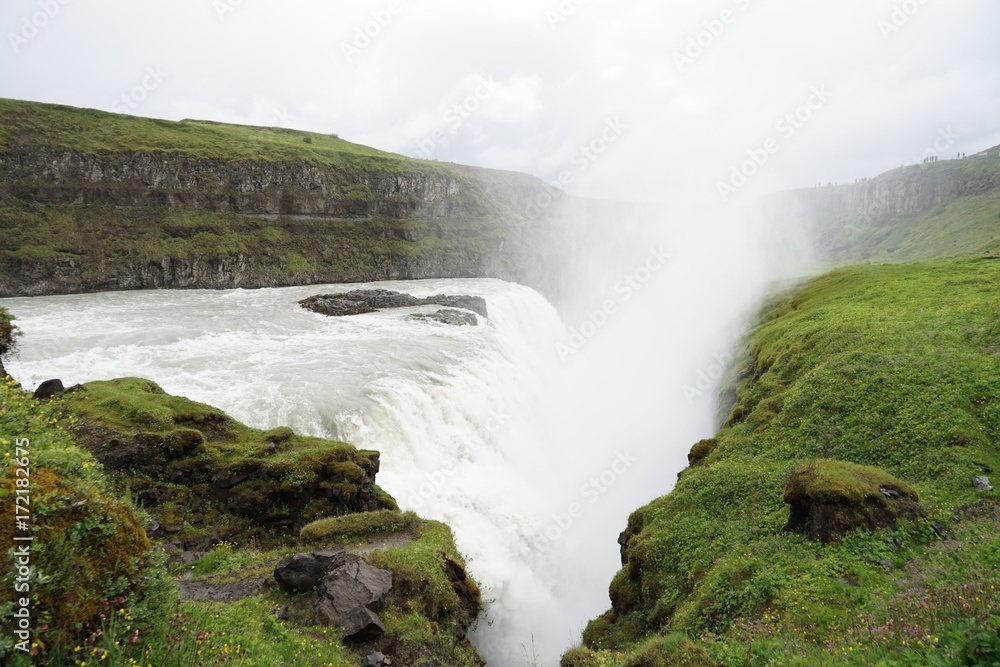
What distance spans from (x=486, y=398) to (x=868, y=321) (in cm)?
2155

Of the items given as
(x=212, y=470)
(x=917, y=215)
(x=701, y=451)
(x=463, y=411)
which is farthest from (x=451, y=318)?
(x=917, y=215)

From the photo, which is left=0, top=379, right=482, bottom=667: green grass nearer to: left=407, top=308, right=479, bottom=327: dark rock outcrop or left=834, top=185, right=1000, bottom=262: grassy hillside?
left=407, top=308, right=479, bottom=327: dark rock outcrop

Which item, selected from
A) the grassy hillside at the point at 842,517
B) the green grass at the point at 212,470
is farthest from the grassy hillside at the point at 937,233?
the green grass at the point at 212,470

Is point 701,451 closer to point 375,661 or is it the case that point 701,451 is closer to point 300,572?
point 375,661

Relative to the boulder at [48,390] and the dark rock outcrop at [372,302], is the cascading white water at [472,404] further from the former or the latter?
the boulder at [48,390]

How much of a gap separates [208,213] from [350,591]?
83.7 meters

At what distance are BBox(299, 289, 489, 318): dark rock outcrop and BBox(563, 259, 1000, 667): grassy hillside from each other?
39179 mm

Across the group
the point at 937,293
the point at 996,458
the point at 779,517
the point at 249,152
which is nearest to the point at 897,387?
the point at 996,458

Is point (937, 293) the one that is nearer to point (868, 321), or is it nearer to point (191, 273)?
point (868, 321)

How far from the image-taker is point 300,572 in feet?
37.1

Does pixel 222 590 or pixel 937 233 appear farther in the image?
pixel 937 233

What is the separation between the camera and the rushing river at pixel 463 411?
2098cm

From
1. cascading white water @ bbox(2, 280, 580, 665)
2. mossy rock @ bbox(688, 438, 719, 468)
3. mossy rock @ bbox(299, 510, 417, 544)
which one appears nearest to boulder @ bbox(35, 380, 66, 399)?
cascading white water @ bbox(2, 280, 580, 665)

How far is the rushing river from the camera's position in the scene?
68.8 ft
